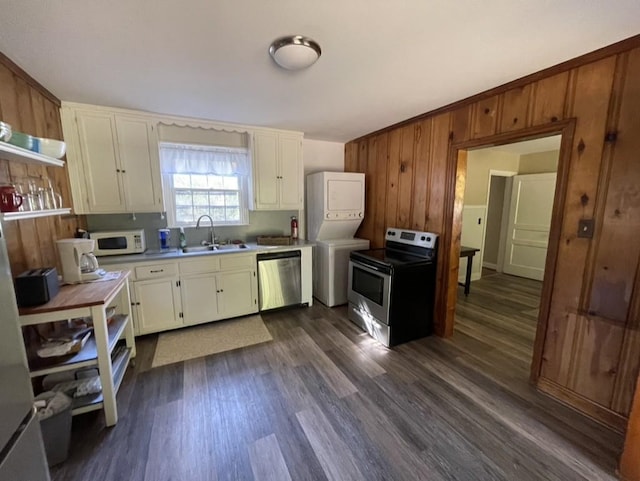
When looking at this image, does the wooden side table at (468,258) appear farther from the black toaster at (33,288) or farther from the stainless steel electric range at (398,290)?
the black toaster at (33,288)

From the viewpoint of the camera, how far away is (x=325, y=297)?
147 inches

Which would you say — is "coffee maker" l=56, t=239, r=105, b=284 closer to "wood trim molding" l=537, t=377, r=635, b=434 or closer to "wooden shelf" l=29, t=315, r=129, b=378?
"wooden shelf" l=29, t=315, r=129, b=378

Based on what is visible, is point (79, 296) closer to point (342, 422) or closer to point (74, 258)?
point (74, 258)

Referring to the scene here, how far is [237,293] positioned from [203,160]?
171 cm

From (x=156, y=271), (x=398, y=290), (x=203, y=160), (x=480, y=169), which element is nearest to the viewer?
(x=398, y=290)

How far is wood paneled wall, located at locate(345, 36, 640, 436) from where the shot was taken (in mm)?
1620

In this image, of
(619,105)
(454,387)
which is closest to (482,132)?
(619,105)

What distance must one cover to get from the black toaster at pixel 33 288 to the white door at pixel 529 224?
6.42 metres

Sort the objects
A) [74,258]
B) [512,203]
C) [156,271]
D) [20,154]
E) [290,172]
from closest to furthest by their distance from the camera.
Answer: [20,154] < [74,258] < [156,271] < [290,172] < [512,203]

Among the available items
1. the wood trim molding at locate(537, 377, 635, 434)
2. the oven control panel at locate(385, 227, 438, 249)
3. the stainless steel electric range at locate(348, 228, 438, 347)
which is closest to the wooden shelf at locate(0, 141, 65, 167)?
the stainless steel electric range at locate(348, 228, 438, 347)

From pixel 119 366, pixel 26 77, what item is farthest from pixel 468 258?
pixel 26 77

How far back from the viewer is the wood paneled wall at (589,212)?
63.8 inches

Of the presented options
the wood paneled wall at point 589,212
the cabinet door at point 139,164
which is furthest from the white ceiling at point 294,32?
the cabinet door at point 139,164

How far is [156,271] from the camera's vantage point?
2775 millimetres
